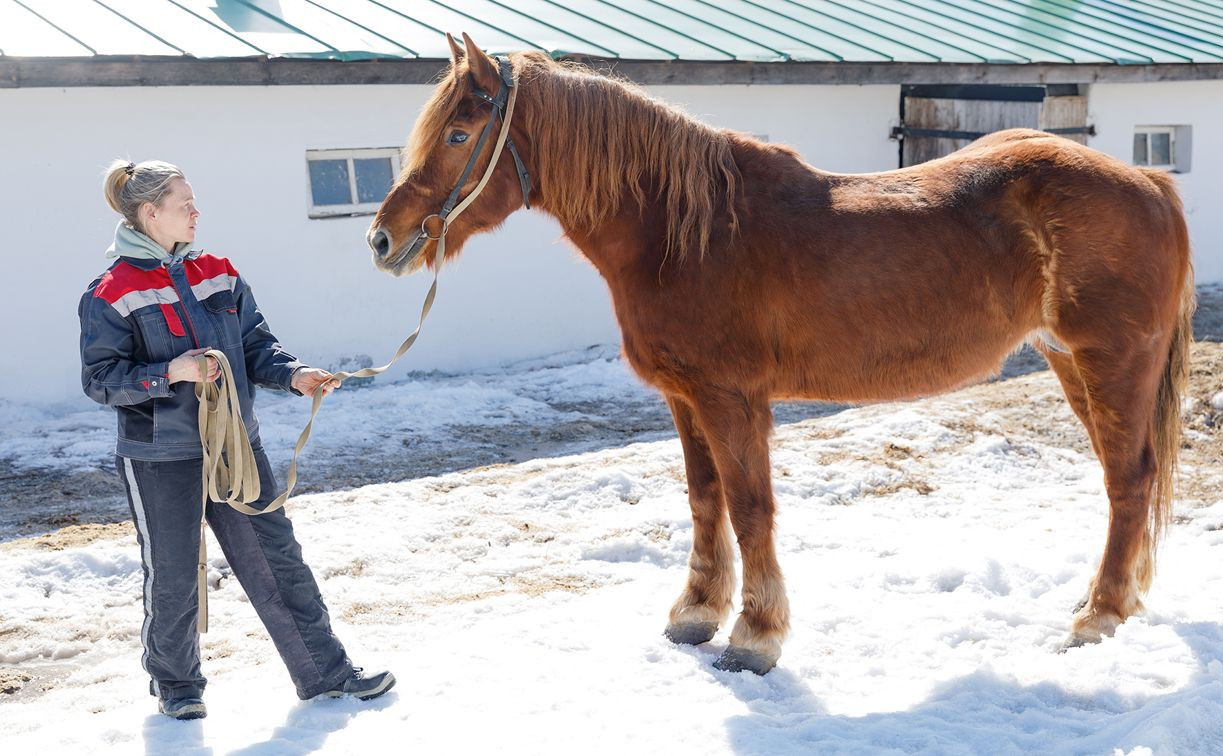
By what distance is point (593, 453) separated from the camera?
20.4 ft

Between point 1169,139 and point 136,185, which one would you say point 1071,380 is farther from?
point 1169,139

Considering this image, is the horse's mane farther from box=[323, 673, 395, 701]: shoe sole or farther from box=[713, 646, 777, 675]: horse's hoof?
box=[323, 673, 395, 701]: shoe sole

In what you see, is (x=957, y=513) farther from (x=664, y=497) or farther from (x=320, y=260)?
(x=320, y=260)

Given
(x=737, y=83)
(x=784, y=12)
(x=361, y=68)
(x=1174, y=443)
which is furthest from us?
(x=784, y=12)

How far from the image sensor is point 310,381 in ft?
10.4

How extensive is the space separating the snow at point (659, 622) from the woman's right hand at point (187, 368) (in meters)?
1.04

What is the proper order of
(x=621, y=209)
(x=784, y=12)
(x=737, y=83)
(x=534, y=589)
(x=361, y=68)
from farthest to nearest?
(x=784, y=12), (x=737, y=83), (x=361, y=68), (x=534, y=589), (x=621, y=209)

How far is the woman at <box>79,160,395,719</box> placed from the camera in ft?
9.60

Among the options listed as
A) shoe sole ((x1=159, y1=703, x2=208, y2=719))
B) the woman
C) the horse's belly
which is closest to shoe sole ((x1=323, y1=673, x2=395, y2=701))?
the woman

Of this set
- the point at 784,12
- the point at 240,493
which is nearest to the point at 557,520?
the point at 240,493

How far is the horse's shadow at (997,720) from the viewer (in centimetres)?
285

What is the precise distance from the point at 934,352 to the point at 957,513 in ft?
5.52

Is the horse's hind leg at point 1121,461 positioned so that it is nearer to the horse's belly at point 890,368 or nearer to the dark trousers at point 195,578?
the horse's belly at point 890,368

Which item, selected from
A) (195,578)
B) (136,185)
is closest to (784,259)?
(136,185)
